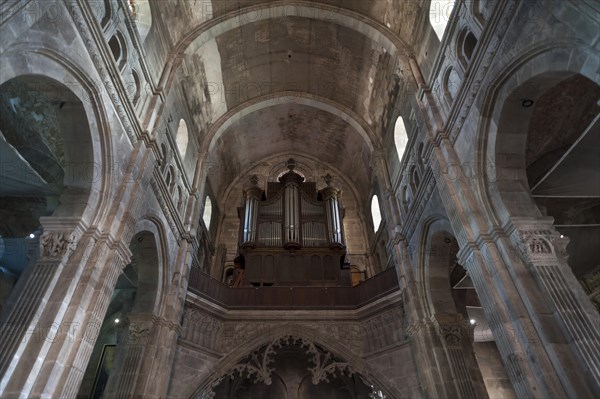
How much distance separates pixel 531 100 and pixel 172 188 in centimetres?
936

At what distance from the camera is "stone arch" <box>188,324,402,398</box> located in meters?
9.98

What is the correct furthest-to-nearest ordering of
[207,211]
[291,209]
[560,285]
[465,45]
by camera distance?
[207,211]
[291,209]
[465,45]
[560,285]

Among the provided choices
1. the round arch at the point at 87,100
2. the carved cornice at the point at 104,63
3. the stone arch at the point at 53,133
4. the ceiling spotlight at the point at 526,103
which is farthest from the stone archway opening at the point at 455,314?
the carved cornice at the point at 104,63

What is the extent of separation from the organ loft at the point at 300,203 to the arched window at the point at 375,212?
13 centimetres

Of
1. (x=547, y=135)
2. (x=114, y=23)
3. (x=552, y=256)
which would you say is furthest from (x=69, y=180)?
(x=547, y=135)

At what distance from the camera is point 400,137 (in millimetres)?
12836

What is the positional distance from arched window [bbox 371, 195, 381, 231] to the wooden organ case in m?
1.73

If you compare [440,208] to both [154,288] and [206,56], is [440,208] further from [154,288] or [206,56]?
[206,56]

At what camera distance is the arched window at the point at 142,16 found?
9.96m

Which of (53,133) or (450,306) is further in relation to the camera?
(450,306)

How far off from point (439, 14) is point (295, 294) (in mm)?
9408

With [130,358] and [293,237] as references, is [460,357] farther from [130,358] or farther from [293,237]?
[130,358]

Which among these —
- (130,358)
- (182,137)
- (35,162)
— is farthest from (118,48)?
(130,358)

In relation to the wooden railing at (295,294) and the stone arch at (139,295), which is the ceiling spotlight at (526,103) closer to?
the wooden railing at (295,294)
